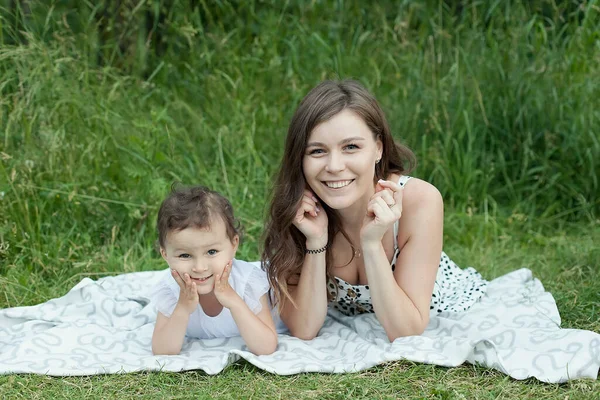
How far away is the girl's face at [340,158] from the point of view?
325 centimetres

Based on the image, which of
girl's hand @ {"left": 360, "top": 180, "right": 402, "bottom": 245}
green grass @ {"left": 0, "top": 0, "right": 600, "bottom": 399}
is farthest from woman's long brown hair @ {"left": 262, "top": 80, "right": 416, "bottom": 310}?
green grass @ {"left": 0, "top": 0, "right": 600, "bottom": 399}

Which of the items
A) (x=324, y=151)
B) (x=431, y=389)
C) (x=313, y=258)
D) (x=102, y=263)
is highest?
(x=324, y=151)

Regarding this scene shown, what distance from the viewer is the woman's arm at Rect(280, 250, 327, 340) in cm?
343

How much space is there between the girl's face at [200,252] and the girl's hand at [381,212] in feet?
1.67

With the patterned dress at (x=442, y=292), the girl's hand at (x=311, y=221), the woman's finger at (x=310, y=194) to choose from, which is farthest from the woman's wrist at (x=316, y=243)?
the patterned dress at (x=442, y=292)

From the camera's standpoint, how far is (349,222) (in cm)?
360

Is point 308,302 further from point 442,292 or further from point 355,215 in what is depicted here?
point 442,292

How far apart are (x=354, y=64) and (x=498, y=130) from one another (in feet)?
3.25

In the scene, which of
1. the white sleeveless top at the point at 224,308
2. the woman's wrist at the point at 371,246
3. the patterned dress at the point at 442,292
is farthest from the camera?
the patterned dress at the point at 442,292

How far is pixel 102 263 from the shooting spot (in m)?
4.39

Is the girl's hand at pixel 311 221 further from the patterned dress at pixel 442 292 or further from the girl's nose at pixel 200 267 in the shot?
the girl's nose at pixel 200 267

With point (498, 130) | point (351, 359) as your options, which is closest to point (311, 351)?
point (351, 359)

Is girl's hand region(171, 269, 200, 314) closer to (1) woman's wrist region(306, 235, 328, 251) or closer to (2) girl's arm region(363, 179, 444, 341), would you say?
(1) woman's wrist region(306, 235, 328, 251)

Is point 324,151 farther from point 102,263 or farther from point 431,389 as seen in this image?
point 102,263
